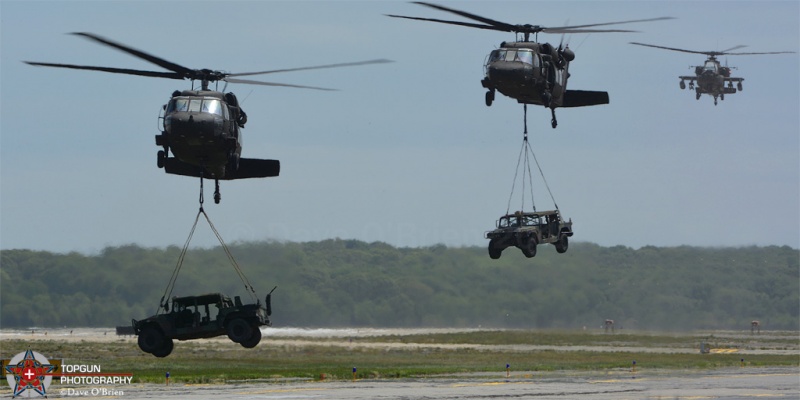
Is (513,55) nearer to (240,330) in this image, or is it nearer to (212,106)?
(212,106)

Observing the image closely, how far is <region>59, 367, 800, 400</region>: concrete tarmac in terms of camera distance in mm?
47812

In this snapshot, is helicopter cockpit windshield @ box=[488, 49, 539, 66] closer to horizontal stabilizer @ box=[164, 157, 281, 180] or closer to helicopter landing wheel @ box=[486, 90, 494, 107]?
helicopter landing wheel @ box=[486, 90, 494, 107]

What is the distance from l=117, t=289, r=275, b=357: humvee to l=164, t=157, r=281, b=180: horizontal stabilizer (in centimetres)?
348

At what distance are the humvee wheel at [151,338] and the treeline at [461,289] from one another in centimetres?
6038

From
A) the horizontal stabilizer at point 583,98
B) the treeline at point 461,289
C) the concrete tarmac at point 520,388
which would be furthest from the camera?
the treeline at point 461,289

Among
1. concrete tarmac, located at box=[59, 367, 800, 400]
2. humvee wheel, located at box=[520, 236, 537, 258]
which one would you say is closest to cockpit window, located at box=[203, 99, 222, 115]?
humvee wheel, located at box=[520, 236, 537, 258]

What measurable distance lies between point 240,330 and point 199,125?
5.79 m

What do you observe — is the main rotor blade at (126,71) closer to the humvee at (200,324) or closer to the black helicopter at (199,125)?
the black helicopter at (199,125)

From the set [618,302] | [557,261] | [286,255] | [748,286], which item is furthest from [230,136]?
[748,286]

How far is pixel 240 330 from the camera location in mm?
32469

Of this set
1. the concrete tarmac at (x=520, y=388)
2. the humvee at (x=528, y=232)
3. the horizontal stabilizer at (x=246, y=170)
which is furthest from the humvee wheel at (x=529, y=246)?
the horizontal stabilizer at (x=246, y=170)

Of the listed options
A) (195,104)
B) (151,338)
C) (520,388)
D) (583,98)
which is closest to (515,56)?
(583,98)

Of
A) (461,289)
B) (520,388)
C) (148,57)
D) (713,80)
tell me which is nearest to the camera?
(148,57)

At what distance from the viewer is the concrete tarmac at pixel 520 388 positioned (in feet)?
157
